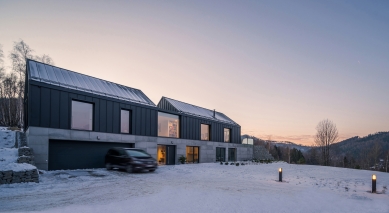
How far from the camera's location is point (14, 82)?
101 ft

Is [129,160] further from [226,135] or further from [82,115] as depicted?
[226,135]

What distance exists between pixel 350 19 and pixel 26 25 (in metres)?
19.7

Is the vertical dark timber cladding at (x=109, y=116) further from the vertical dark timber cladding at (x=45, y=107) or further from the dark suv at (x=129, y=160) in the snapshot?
the vertical dark timber cladding at (x=45, y=107)

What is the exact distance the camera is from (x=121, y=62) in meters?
20.8

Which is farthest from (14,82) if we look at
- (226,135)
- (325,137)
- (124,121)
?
(325,137)

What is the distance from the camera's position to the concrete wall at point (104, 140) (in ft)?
45.1

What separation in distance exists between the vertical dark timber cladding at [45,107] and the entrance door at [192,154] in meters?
14.2

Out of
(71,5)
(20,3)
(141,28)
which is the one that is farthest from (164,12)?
(20,3)

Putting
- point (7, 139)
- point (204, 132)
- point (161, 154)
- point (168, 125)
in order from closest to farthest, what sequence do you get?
point (7, 139) < point (161, 154) < point (168, 125) < point (204, 132)

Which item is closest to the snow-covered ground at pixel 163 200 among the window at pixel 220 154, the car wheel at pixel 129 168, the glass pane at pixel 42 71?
the car wheel at pixel 129 168

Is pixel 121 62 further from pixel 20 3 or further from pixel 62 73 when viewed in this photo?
pixel 20 3

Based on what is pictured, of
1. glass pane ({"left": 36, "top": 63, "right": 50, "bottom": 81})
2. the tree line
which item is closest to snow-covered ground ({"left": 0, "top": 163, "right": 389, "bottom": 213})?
glass pane ({"left": 36, "top": 63, "right": 50, "bottom": 81})

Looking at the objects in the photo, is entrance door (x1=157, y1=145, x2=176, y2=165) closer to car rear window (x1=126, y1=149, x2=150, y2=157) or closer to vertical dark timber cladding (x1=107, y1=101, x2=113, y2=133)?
vertical dark timber cladding (x1=107, y1=101, x2=113, y2=133)

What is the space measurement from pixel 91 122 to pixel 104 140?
61.8 inches
